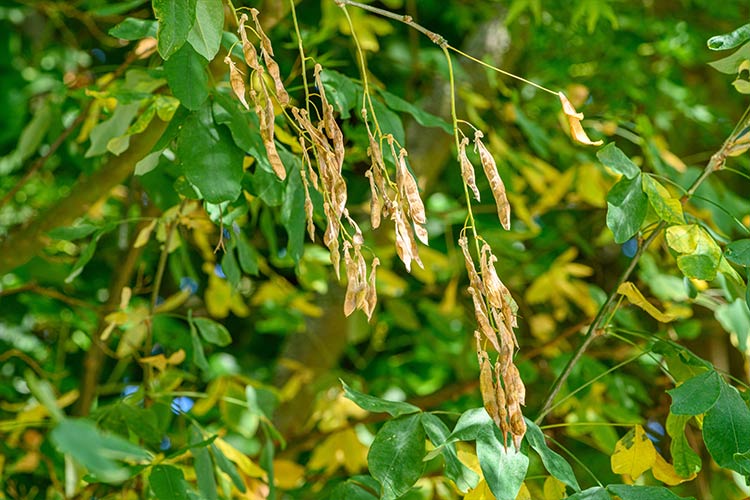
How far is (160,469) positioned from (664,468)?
15.0 inches

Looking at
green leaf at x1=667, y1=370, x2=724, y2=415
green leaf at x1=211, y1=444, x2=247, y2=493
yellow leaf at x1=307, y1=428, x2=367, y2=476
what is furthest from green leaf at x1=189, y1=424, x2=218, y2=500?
yellow leaf at x1=307, y1=428, x2=367, y2=476

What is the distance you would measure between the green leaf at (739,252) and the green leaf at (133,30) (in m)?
0.45

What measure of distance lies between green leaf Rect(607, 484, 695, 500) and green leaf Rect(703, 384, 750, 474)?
1.5 inches

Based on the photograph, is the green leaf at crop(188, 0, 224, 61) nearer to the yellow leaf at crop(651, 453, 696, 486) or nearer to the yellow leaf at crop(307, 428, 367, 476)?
the yellow leaf at crop(651, 453, 696, 486)

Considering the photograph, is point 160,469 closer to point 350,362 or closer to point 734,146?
point 734,146

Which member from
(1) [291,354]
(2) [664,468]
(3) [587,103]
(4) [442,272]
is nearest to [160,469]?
(2) [664,468]

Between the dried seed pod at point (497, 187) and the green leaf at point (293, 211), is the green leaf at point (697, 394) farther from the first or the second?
the green leaf at point (293, 211)

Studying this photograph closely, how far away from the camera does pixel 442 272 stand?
1.62 meters

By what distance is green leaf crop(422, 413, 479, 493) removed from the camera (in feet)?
1.98

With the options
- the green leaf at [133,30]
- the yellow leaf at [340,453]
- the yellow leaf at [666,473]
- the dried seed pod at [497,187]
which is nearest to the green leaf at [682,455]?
the yellow leaf at [666,473]

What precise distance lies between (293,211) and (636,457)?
328 mm

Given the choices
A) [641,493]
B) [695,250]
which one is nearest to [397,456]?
[641,493]

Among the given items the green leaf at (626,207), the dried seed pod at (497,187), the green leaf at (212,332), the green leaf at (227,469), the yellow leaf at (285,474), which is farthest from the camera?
the yellow leaf at (285,474)

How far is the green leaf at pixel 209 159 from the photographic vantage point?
0.67 m
